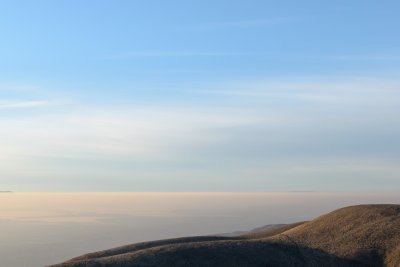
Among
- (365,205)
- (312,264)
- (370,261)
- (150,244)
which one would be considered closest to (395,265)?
(370,261)

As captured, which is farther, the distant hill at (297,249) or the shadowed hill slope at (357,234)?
the shadowed hill slope at (357,234)

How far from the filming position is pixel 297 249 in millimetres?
61531

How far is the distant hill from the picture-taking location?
2189 inches

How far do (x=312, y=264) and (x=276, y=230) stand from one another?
22516 mm

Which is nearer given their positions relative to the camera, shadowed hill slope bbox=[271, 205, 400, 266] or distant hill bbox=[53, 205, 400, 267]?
distant hill bbox=[53, 205, 400, 267]

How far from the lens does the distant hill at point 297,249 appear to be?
55.6 meters

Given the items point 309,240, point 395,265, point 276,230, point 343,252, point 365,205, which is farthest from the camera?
point 276,230

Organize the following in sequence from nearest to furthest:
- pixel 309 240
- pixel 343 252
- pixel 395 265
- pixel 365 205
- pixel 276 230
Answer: pixel 395 265
pixel 343 252
pixel 309 240
pixel 365 205
pixel 276 230

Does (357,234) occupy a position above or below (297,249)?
above

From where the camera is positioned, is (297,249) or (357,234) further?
(357,234)

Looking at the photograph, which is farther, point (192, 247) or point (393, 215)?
point (393, 215)

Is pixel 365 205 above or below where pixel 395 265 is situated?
above

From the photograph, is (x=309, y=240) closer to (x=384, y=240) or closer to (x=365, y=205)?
(x=384, y=240)

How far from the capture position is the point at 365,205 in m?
74.1
